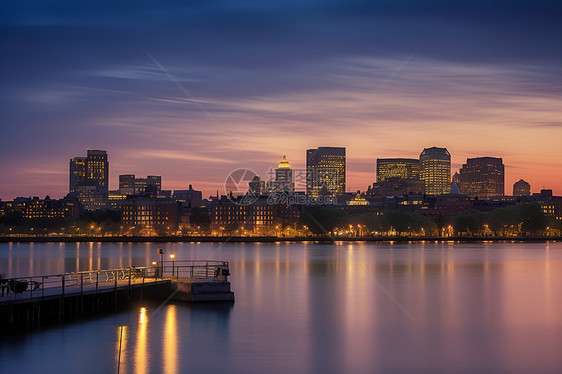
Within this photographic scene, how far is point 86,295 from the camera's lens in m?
44.2

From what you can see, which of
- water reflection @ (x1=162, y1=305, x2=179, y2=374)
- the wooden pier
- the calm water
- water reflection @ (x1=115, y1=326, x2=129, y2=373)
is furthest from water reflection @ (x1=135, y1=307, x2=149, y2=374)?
the wooden pier

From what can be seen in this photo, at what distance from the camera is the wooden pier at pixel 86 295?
38375mm

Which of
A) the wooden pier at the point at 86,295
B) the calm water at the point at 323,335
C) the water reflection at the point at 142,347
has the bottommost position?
the calm water at the point at 323,335

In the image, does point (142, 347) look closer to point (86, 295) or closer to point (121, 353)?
point (121, 353)

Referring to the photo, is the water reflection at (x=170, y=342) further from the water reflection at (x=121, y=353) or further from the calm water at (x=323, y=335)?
the water reflection at (x=121, y=353)

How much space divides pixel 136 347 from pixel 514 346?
57.9 ft

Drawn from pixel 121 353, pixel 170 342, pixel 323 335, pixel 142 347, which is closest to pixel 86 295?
pixel 170 342

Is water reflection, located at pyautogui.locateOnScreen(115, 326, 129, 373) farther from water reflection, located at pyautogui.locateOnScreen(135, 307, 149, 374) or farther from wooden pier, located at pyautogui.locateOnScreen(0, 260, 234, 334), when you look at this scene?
wooden pier, located at pyautogui.locateOnScreen(0, 260, 234, 334)

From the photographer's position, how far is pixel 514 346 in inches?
1454

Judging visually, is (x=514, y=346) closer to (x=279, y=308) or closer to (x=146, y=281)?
(x=279, y=308)

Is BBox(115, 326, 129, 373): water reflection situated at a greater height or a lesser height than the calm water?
greater

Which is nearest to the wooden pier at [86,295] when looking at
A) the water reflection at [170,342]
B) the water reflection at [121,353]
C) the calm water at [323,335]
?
the calm water at [323,335]

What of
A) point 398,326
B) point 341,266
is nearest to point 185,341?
point 398,326

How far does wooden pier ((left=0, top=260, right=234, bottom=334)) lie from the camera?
126 ft
